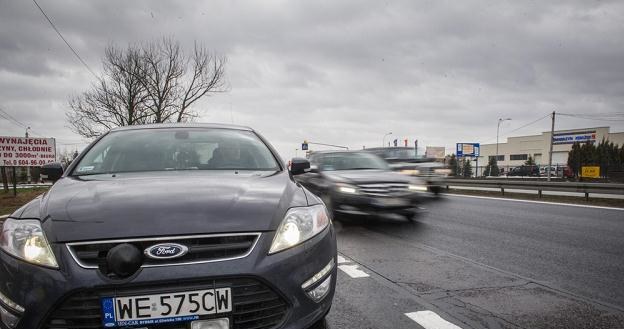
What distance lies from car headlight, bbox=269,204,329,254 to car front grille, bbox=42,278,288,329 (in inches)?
8.5

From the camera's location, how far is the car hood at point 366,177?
7895 millimetres

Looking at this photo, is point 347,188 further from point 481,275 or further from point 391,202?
point 481,275

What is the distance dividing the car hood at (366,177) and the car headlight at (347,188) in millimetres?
78

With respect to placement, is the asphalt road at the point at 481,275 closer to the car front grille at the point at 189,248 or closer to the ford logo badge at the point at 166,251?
the car front grille at the point at 189,248

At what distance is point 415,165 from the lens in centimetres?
1535

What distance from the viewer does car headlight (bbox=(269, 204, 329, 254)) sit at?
83.0 inches

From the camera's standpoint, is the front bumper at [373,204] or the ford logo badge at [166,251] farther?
the front bumper at [373,204]

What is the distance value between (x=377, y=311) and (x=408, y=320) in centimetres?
30

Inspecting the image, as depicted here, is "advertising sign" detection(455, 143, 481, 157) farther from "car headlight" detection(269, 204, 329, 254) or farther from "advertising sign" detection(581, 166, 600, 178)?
"car headlight" detection(269, 204, 329, 254)

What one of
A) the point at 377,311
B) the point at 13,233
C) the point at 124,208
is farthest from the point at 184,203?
the point at 377,311

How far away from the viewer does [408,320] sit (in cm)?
311

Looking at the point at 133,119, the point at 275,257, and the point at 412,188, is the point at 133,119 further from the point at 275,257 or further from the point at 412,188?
the point at 275,257

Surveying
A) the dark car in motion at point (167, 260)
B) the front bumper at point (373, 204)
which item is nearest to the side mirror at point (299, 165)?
the dark car in motion at point (167, 260)

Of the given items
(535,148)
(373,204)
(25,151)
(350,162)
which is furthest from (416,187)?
(535,148)
